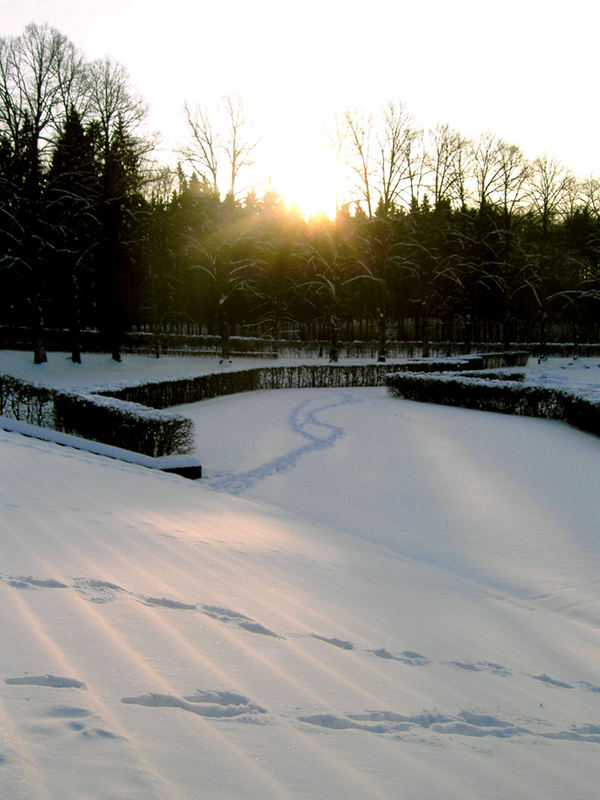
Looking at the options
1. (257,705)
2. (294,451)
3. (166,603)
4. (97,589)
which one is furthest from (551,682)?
(294,451)

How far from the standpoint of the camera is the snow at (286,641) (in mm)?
2287

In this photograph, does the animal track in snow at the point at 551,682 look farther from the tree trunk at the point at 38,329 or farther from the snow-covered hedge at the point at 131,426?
the tree trunk at the point at 38,329

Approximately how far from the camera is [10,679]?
2.53m

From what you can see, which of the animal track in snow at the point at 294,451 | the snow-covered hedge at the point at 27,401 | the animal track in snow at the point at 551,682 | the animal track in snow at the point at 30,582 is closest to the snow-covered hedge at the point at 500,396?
the animal track in snow at the point at 294,451

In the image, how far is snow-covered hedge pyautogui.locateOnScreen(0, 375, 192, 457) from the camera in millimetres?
10797

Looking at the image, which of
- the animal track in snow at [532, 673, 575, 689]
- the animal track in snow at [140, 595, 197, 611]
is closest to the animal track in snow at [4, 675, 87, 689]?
the animal track in snow at [140, 595, 197, 611]

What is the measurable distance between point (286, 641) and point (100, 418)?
8742 mm

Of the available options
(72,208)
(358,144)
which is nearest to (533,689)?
(72,208)

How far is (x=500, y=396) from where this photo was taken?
66.3ft

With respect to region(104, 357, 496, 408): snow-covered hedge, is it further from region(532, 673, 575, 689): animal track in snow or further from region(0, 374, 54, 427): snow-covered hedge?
region(532, 673, 575, 689): animal track in snow

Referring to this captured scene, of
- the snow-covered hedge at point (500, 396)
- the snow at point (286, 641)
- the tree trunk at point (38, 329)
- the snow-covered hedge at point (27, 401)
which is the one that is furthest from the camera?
the tree trunk at point (38, 329)

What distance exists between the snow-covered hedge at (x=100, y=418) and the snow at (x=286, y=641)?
182 centimetres

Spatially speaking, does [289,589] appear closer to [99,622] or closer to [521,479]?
[99,622]

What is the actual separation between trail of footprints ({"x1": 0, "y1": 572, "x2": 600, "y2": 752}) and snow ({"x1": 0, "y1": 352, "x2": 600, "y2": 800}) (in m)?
0.01
